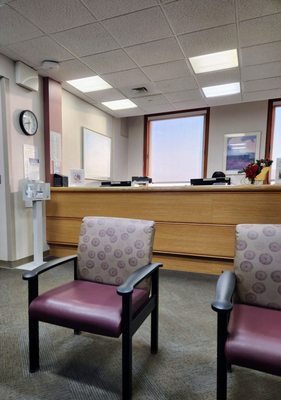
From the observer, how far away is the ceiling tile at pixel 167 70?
11.0 ft

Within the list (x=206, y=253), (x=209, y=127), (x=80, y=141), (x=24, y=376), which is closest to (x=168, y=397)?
(x=24, y=376)

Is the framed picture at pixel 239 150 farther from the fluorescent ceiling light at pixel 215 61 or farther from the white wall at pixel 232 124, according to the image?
the fluorescent ceiling light at pixel 215 61

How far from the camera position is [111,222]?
1.76m

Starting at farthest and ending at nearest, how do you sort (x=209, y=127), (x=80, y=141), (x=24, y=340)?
1. (x=209, y=127)
2. (x=80, y=141)
3. (x=24, y=340)

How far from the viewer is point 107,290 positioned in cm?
153

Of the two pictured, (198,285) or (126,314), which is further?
(198,285)

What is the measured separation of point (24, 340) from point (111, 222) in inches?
40.2

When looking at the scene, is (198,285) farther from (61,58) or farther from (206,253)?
(61,58)

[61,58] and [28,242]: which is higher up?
[61,58]

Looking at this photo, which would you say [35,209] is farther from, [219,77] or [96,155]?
[219,77]

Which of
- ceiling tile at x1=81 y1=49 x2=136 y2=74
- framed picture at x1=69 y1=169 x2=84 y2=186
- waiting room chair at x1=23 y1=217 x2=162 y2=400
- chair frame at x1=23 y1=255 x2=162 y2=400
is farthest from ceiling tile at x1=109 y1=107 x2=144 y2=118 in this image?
chair frame at x1=23 y1=255 x2=162 y2=400

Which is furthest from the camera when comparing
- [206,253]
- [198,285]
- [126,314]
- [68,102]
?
[68,102]

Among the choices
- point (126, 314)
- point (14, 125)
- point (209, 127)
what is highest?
point (209, 127)

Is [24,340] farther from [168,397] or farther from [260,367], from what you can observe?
[260,367]
